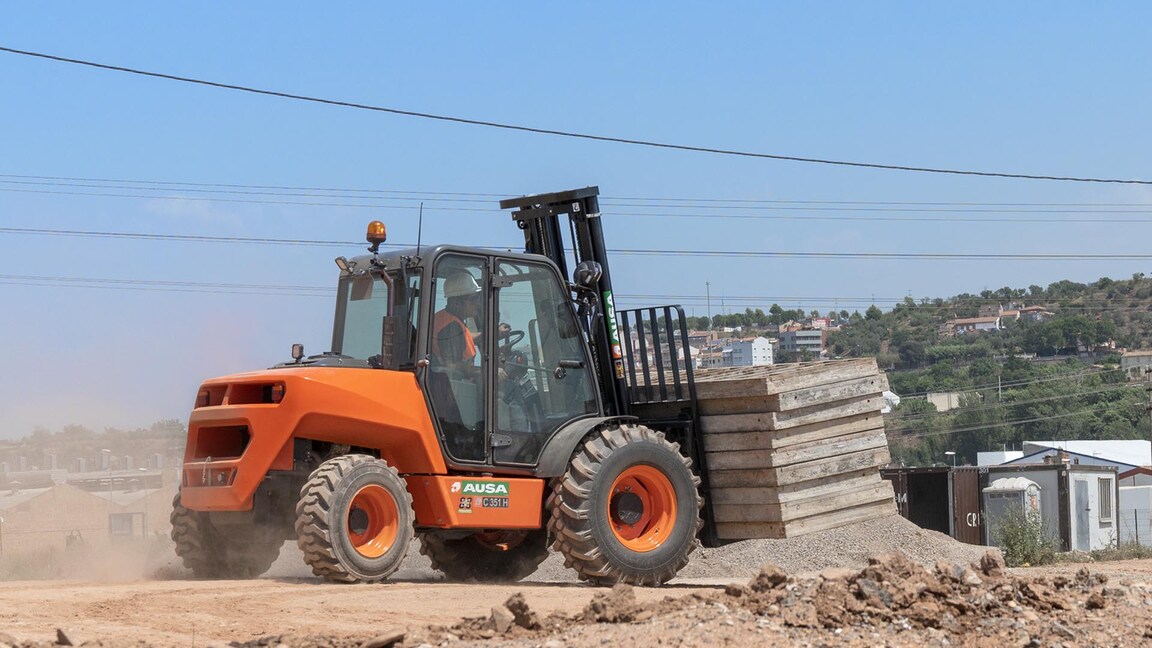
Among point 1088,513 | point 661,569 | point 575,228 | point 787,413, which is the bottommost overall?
point 1088,513

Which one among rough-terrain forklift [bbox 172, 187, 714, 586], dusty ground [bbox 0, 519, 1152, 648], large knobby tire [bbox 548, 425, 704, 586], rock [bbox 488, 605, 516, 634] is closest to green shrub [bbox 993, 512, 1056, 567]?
rough-terrain forklift [bbox 172, 187, 714, 586]

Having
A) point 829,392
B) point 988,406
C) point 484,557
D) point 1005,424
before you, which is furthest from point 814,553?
point 988,406

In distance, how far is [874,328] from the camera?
12162cm

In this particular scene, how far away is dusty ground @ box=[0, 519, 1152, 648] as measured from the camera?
7.16 m

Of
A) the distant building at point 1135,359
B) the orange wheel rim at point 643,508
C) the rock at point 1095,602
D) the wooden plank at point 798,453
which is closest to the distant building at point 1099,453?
the distant building at point 1135,359

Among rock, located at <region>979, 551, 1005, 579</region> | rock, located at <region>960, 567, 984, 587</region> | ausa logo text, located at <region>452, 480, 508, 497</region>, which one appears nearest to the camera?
rock, located at <region>960, 567, 984, 587</region>

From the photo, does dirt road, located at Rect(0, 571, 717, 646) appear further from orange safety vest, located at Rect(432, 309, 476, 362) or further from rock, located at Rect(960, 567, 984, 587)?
rock, located at Rect(960, 567, 984, 587)

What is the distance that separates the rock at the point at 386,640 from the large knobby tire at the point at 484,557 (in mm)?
5537

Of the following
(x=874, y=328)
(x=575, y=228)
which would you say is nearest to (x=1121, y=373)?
(x=874, y=328)

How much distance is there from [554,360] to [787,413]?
6.53ft

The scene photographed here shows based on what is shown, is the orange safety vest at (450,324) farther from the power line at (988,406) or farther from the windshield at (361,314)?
the power line at (988,406)

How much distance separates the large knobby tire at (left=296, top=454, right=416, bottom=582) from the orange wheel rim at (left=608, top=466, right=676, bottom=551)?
1.88 m

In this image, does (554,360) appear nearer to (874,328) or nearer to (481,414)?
(481,414)

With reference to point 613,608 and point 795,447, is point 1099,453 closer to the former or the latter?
point 795,447
